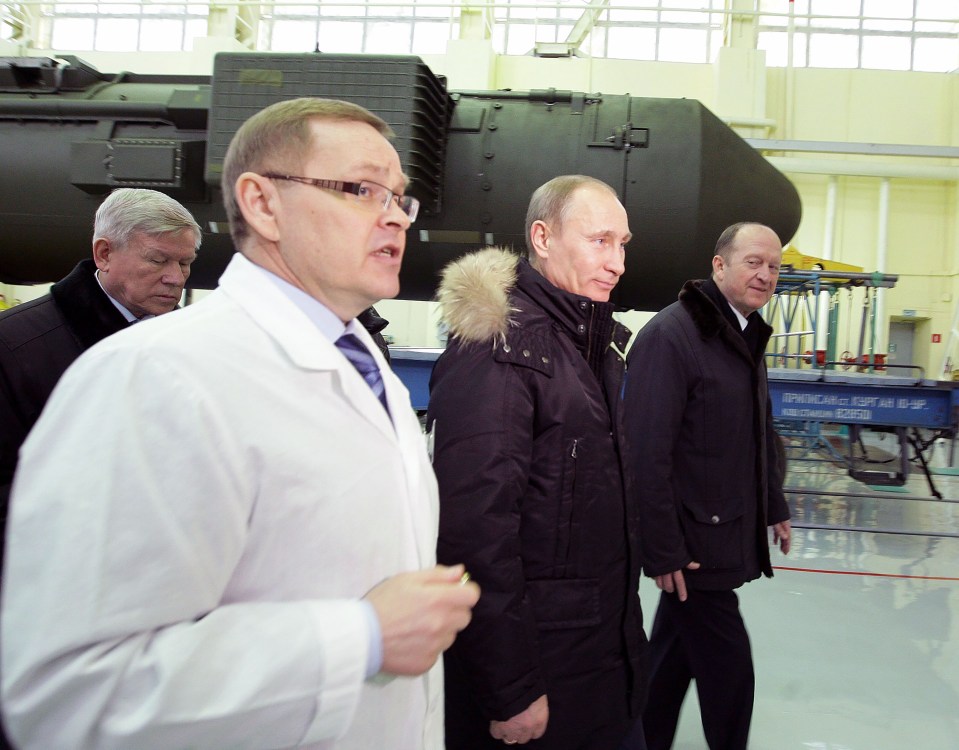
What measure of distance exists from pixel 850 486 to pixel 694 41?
11185 mm

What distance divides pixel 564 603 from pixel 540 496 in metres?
0.24

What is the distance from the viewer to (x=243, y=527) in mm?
801

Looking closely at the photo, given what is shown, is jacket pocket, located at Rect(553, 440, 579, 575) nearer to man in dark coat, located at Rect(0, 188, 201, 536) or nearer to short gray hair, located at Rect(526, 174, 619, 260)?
short gray hair, located at Rect(526, 174, 619, 260)

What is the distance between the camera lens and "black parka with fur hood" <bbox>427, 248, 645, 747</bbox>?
1.42m

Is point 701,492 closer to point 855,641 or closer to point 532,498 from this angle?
point 532,498

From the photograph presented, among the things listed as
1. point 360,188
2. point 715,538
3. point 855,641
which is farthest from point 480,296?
point 855,641

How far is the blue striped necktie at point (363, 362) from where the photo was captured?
1.12m

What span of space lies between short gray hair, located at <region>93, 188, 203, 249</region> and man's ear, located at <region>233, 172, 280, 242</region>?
1138mm

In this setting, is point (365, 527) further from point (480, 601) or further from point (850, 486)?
point (850, 486)

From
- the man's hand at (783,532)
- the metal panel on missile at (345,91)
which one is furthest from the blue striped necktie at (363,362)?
the metal panel on missile at (345,91)

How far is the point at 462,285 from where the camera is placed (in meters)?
1.65

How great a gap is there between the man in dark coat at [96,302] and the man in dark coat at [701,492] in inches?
57.3

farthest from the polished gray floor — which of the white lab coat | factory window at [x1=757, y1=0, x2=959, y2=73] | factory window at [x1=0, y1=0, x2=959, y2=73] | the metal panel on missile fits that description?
factory window at [x1=757, y1=0, x2=959, y2=73]

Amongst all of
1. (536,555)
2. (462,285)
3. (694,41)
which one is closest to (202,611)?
(536,555)
